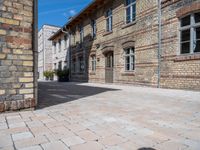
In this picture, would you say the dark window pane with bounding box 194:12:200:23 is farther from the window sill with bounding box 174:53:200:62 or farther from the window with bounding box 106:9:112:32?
the window with bounding box 106:9:112:32

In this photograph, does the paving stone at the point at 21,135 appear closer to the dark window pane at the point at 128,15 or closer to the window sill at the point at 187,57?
the window sill at the point at 187,57

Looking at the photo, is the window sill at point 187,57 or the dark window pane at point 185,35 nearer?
the window sill at point 187,57

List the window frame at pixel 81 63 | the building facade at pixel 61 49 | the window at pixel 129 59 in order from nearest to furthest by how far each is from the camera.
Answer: the window at pixel 129 59
the window frame at pixel 81 63
the building facade at pixel 61 49

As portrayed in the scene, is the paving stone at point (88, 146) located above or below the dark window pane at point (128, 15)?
below

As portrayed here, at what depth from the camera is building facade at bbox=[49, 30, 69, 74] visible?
20534mm

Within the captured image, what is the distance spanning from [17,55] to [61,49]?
19043mm

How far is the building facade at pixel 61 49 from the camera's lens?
20534 millimetres

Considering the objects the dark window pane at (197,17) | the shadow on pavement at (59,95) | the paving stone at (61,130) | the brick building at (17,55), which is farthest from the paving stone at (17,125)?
the dark window pane at (197,17)

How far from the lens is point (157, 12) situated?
8.98m

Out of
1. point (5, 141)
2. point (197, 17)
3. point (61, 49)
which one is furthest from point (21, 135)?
point (61, 49)

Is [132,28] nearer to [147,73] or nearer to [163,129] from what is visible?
[147,73]

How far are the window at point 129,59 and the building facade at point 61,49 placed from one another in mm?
10183

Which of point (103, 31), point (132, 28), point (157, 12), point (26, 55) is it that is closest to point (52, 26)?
point (103, 31)

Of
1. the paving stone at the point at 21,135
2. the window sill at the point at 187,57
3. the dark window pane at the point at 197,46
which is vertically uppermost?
the dark window pane at the point at 197,46
